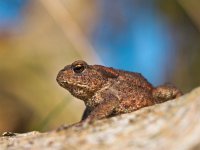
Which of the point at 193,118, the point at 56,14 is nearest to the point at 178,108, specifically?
the point at 193,118

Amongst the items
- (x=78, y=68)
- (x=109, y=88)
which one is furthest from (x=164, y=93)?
(x=78, y=68)

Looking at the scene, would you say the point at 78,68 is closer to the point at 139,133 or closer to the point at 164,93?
the point at 164,93

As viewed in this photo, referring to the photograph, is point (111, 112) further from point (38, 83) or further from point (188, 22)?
point (188, 22)

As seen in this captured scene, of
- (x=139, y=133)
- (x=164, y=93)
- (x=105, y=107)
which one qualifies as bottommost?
(x=139, y=133)

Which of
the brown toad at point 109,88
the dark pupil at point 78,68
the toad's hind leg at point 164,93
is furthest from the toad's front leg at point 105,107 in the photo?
the toad's hind leg at point 164,93

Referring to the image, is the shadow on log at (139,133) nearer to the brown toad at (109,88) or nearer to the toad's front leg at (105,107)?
the toad's front leg at (105,107)

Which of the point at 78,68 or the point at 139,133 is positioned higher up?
the point at 78,68
